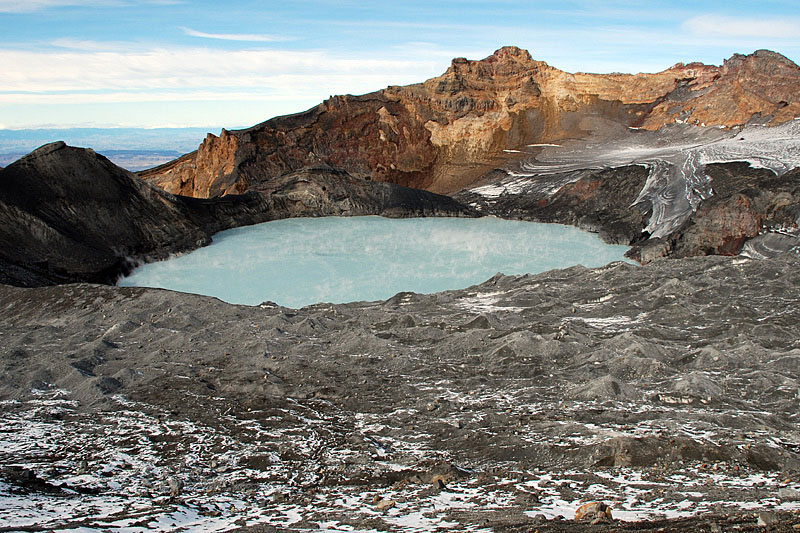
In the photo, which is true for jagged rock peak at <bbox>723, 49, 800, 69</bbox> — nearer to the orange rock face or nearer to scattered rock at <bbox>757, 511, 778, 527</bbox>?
the orange rock face

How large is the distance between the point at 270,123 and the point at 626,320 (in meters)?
19.0

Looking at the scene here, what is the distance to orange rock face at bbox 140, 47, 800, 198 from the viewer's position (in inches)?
955

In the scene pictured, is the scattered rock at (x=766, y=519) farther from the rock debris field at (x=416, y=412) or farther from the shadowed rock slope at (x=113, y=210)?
the shadowed rock slope at (x=113, y=210)

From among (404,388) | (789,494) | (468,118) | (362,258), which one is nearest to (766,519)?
(789,494)

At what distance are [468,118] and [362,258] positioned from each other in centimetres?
1273

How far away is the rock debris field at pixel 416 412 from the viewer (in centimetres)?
427

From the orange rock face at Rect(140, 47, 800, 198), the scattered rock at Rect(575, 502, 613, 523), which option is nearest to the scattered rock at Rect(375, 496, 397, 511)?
the scattered rock at Rect(575, 502, 613, 523)

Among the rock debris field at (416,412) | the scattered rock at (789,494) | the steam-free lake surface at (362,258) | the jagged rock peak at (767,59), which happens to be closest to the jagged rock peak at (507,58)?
the jagged rock peak at (767,59)

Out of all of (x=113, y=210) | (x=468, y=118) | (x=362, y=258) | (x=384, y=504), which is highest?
(x=468, y=118)

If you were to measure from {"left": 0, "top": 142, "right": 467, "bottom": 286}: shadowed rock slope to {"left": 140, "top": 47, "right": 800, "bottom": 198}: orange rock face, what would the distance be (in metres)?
2.37

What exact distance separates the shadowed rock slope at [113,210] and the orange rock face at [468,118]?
2366 mm

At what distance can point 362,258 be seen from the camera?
53.1 feet

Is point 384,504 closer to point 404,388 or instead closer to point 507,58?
point 404,388

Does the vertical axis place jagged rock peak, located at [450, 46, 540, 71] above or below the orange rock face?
above
